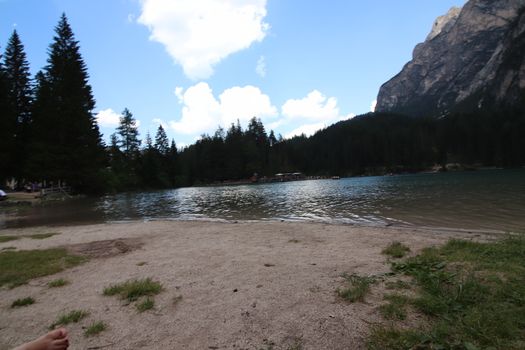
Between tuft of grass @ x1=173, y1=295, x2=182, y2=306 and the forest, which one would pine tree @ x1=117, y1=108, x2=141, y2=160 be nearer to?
the forest

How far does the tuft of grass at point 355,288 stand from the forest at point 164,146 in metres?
48.9

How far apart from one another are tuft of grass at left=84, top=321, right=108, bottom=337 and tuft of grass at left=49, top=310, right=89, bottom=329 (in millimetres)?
478

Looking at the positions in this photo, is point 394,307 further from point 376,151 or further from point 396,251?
point 376,151

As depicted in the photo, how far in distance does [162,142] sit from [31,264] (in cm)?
12092

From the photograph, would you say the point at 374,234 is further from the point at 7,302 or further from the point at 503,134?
the point at 503,134

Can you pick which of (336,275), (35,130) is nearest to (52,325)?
(336,275)

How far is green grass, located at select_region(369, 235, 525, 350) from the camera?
387 centimetres

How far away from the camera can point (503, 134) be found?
12462 centimetres

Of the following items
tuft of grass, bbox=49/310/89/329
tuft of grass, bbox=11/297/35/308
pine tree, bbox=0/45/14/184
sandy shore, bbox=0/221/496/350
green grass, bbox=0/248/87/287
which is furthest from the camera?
pine tree, bbox=0/45/14/184

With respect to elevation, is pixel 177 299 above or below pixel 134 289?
below

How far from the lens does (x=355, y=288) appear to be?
594cm

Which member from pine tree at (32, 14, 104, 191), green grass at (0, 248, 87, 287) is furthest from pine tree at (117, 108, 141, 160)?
green grass at (0, 248, 87, 287)

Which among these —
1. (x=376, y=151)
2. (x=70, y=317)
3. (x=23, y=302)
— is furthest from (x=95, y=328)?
(x=376, y=151)

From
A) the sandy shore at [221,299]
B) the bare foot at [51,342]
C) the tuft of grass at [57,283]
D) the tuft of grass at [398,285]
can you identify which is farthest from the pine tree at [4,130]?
the tuft of grass at [398,285]
